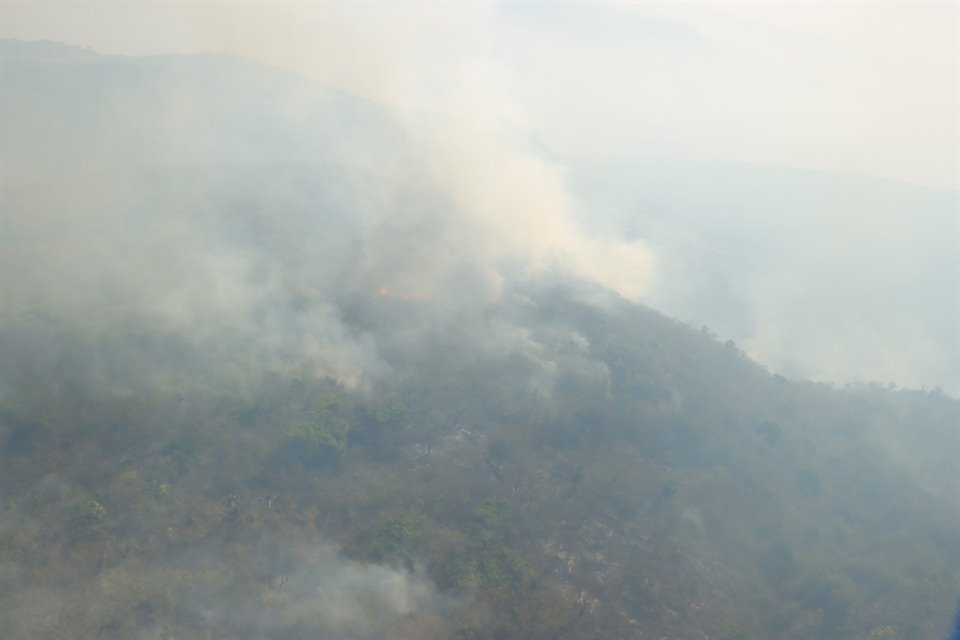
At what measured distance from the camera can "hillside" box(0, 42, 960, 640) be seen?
135ft

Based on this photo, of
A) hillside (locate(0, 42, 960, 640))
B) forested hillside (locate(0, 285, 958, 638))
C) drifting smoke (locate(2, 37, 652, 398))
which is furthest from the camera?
drifting smoke (locate(2, 37, 652, 398))

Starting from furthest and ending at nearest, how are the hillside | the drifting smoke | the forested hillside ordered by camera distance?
the drifting smoke
the hillside
the forested hillside

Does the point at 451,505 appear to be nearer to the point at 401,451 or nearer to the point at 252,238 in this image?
the point at 401,451

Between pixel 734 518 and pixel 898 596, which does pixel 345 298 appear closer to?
pixel 734 518

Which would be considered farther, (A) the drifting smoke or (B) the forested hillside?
(A) the drifting smoke

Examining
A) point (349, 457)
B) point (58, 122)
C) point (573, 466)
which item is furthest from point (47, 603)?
point (58, 122)

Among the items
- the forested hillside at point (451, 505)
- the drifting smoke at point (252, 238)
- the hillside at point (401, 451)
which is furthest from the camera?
the drifting smoke at point (252, 238)

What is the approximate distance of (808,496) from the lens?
62656 mm

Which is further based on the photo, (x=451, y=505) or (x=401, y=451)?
(x=401, y=451)

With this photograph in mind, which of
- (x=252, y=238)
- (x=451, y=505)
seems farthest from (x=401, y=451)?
(x=252, y=238)

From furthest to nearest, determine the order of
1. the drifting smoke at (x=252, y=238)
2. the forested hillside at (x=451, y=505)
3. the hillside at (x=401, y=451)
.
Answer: the drifting smoke at (x=252, y=238), the hillside at (x=401, y=451), the forested hillside at (x=451, y=505)

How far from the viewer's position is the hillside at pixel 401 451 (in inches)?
1620

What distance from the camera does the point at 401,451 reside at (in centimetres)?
5534

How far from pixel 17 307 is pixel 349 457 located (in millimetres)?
31299
